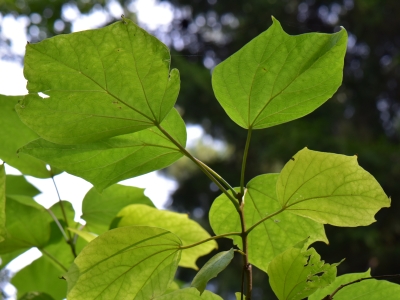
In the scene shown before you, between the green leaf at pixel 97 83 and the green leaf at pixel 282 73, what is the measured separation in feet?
0.19

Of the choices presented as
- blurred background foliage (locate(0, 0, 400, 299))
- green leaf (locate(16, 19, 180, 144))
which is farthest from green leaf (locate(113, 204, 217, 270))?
blurred background foliage (locate(0, 0, 400, 299))

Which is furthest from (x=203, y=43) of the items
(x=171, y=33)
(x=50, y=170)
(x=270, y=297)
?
(x=50, y=170)

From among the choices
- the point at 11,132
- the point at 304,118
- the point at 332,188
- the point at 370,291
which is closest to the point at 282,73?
the point at 332,188

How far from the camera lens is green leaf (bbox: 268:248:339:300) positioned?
39 cm

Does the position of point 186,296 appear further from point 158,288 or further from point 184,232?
point 184,232

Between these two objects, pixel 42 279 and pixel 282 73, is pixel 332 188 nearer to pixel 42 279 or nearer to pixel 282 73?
pixel 282 73

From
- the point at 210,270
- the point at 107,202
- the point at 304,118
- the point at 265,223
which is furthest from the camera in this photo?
the point at 304,118

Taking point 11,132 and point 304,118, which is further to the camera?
point 304,118

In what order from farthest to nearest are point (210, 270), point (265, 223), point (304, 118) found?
1. point (304, 118)
2. point (265, 223)
3. point (210, 270)

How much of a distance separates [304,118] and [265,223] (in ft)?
19.0

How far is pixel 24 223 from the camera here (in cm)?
57

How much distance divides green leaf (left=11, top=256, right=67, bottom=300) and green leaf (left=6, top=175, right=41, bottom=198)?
85 mm

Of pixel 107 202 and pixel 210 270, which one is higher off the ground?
pixel 107 202

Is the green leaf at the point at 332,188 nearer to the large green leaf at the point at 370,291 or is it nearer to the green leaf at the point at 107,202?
the large green leaf at the point at 370,291
